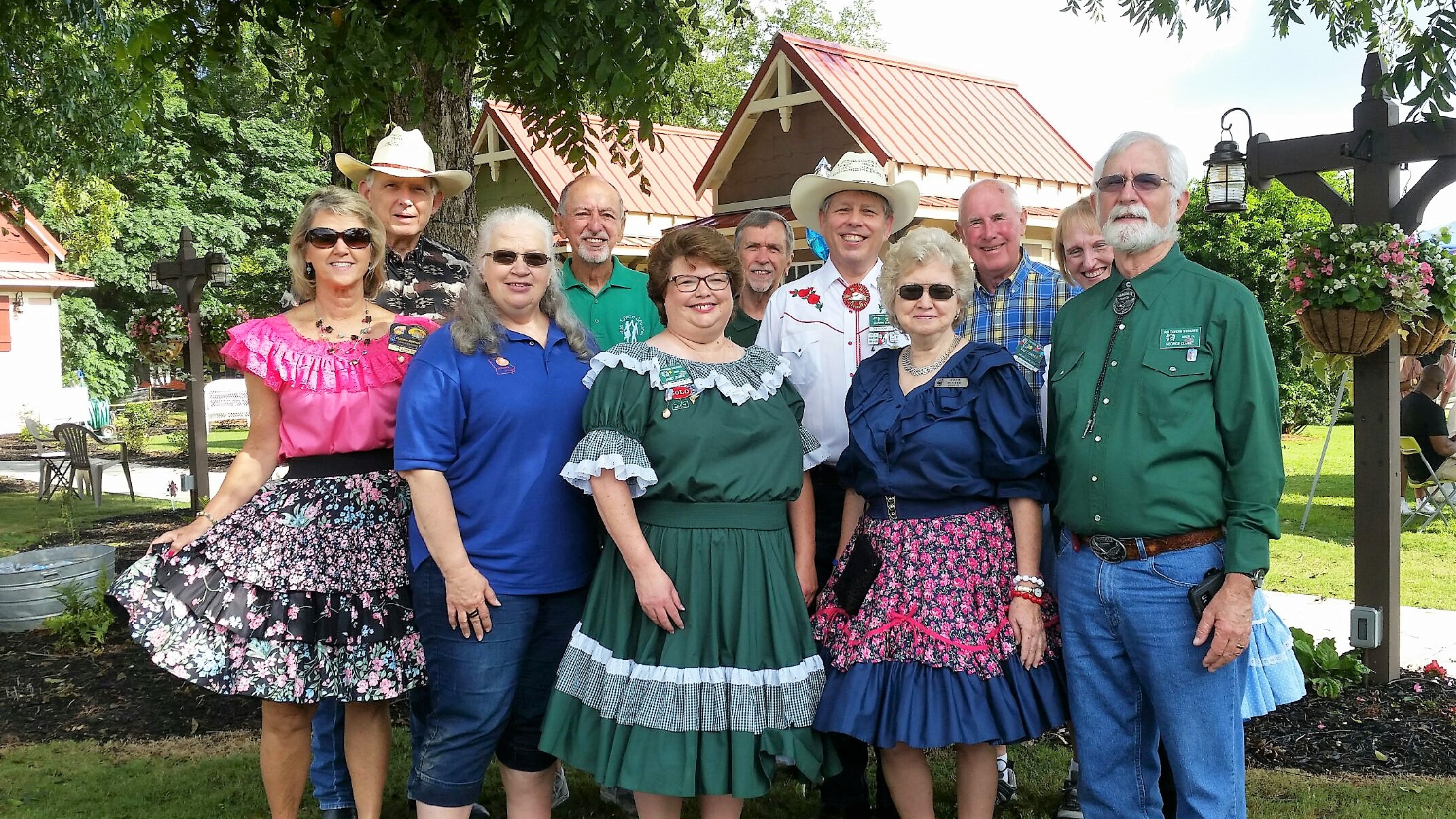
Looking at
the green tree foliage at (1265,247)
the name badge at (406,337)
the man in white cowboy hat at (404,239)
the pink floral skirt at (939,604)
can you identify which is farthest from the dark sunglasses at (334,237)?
the green tree foliage at (1265,247)

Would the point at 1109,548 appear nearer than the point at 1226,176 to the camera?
Yes

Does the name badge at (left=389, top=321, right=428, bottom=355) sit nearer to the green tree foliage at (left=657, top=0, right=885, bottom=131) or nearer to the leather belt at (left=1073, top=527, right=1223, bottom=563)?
the leather belt at (left=1073, top=527, right=1223, bottom=563)

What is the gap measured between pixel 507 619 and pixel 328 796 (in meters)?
1.23

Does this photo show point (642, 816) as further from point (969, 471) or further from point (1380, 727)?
point (1380, 727)

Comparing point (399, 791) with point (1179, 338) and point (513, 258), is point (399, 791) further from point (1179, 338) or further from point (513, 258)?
point (1179, 338)

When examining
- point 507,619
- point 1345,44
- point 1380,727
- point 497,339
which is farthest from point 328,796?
point 1345,44

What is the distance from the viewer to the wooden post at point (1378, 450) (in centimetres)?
526

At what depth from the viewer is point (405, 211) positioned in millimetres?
3920

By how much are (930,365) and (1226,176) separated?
5.73 metres

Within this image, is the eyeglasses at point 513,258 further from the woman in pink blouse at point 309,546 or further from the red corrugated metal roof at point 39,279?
the red corrugated metal roof at point 39,279

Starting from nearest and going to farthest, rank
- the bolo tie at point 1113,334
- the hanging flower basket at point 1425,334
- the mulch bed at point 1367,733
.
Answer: the bolo tie at point 1113,334 < the mulch bed at point 1367,733 < the hanging flower basket at point 1425,334

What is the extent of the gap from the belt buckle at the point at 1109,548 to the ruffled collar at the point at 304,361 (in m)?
2.01

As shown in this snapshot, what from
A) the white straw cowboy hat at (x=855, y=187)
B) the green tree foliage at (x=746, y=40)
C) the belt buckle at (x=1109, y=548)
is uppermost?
the green tree foliage at (x=746, y=40)

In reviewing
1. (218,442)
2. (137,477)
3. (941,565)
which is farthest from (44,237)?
(941,565)
